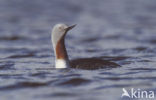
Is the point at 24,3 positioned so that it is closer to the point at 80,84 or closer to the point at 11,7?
the point at 11,7

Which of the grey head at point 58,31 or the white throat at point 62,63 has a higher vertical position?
the grey head at point 58,31

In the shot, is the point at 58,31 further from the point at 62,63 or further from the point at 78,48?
the point at 78,48

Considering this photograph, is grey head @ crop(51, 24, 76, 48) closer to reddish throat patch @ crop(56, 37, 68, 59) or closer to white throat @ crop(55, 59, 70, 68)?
reddish throat patch @ crop(56, 37, 68, 59)

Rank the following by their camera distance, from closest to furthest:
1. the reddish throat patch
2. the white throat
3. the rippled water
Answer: the rippled water, the white throat, the reddish throat patch

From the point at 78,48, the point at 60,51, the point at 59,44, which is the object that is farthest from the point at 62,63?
the point at 78,48

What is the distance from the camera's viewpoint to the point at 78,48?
19031 millimetres

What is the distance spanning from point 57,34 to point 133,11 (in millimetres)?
21186

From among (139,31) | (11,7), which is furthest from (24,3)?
(139,31)

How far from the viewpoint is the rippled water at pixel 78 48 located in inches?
467

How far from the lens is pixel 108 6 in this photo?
120ft

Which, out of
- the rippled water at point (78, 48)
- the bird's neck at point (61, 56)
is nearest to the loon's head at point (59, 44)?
the bird's neck at point (61, 56)

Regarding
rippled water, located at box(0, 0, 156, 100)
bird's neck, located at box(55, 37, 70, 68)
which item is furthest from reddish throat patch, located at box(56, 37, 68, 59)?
rippled water, located at box(0, 0, 156, 100)

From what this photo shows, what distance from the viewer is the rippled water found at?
11.9m

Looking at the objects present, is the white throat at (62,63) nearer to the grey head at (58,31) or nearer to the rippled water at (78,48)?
the rippled water at (78,48)
